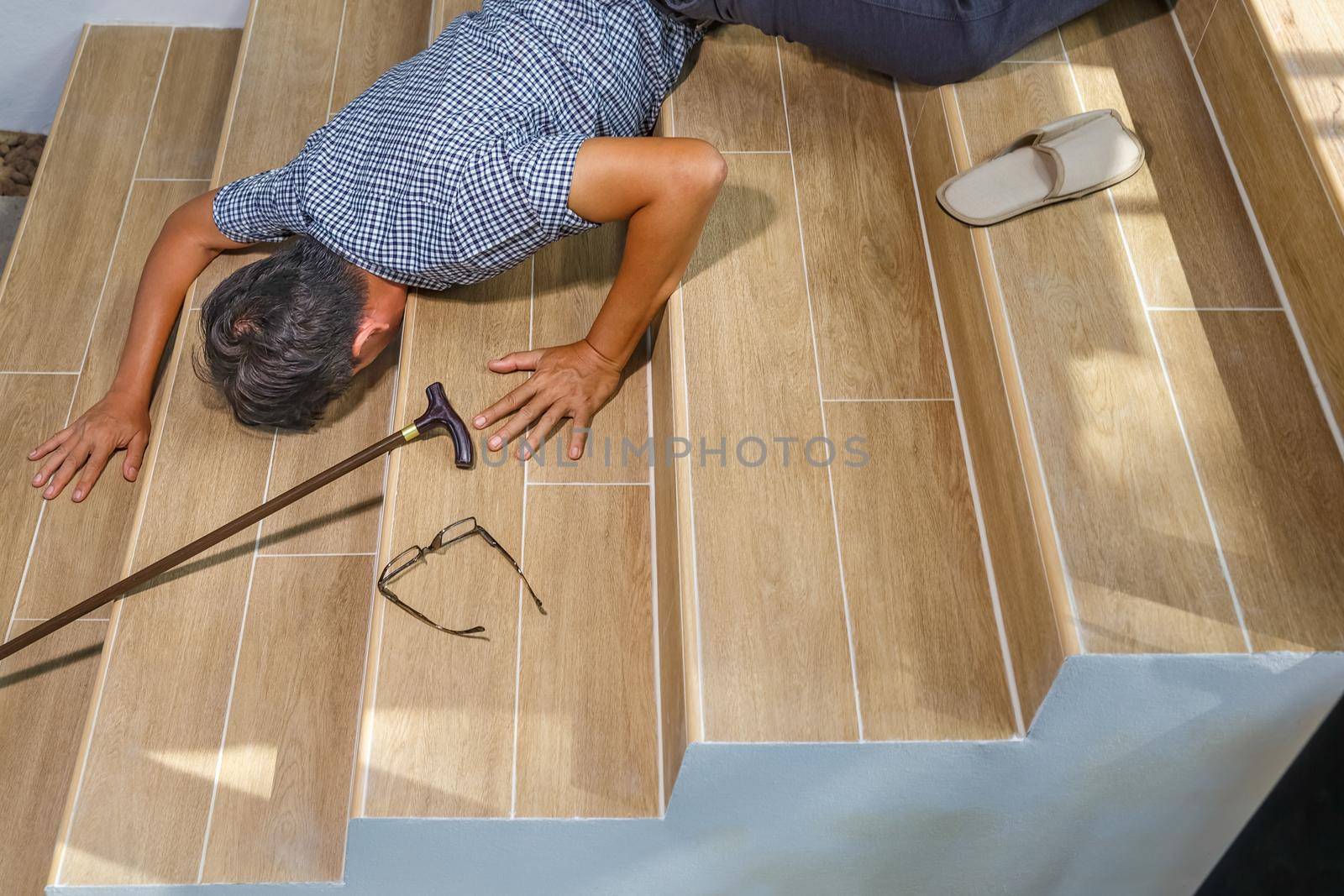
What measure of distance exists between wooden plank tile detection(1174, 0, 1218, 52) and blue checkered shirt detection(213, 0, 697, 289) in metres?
0.96

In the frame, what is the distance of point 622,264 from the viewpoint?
74.7 inches

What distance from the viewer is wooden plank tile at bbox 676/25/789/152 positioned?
7.03ft

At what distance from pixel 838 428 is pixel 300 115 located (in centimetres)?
164

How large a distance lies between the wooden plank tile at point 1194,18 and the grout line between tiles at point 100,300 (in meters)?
2.38

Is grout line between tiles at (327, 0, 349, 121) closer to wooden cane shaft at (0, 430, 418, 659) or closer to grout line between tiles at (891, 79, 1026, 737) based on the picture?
wooden cane shaft at (0, 430, 418, 659)

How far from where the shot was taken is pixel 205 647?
198 centimetres

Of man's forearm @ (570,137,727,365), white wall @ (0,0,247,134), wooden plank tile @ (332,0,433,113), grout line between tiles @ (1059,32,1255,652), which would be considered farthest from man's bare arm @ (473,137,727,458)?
white wall @ (0,0,247,134)

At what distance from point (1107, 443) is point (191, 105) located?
2592 mm

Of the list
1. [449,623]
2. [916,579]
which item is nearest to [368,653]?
[449,623]

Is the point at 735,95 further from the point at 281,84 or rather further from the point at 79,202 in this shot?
the point at 79,202

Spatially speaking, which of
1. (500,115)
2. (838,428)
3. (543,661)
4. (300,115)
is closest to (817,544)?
(838,428)

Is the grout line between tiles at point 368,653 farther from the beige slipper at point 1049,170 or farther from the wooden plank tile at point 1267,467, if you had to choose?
the wooden plank tile at point 1267,467

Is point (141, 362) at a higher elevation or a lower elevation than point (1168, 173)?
lower

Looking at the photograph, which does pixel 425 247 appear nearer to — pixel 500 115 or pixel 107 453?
pixel 500 115
